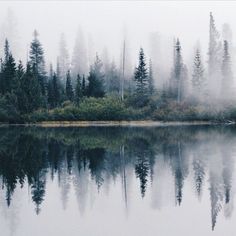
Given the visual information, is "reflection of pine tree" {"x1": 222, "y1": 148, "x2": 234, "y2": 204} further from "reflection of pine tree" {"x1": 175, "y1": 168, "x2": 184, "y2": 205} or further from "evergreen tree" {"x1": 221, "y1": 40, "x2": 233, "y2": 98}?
"evergreen tree" {"x1": 221, "y1": 40, "x2": 233, "y2": 98}

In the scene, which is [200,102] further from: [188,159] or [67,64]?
[188,159]

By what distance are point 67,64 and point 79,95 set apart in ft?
109

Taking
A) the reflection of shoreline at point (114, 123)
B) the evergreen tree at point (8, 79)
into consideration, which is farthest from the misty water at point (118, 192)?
the evergreen tree at point (8, 79)

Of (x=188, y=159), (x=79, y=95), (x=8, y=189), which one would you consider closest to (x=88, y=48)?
(x=79, y=95)

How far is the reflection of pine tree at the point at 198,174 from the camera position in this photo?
55.1 ft

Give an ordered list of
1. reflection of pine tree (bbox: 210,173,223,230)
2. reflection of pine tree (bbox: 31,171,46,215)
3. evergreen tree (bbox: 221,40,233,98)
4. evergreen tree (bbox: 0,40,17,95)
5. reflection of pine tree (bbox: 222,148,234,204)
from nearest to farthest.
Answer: reflection of pine tree (bbox: 210,173,223,230) < reflection of pine tree (bbox: 31,171,46,215) < reflection of pine tree (bbox: 222,148,234,204) < evergreen tree (bbox: 0,40,17,95) < evergreen tree (bbox: 221,40,233,98)

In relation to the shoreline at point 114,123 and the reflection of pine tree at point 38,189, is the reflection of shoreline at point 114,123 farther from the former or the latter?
the reflection of pine tree at point 38,189

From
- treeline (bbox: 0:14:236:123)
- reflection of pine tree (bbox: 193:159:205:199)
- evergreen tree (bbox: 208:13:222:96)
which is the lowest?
reflection of pine tree (bbox: 193:159:205:199)

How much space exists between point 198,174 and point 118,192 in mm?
4636

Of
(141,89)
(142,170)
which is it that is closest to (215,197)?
(142,170)

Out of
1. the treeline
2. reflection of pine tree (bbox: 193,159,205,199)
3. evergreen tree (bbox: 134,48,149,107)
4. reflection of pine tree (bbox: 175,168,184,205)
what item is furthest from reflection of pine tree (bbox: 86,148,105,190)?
evergreen tree (bbox: 134,48,149,107)

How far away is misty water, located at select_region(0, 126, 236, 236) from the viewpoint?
12266 mm

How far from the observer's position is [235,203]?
1450 centimetres

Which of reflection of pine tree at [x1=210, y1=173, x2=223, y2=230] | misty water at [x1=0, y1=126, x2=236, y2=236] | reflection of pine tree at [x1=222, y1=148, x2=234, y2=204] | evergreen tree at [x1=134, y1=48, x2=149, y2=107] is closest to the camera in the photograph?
misty water at [x1=0, y1=126, x2=236, y2=236]
